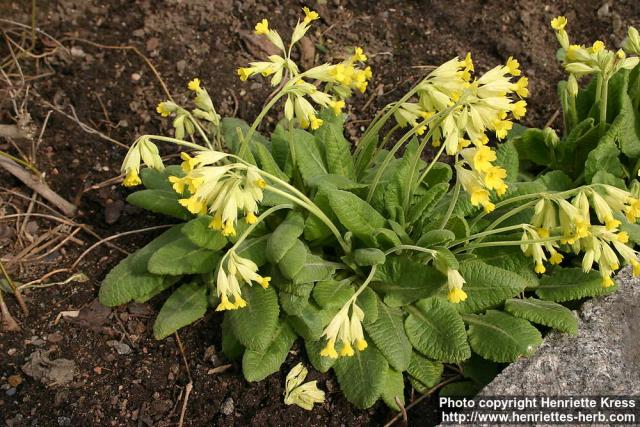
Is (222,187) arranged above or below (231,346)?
above

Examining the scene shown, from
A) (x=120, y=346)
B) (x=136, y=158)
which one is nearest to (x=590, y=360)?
(x=136, y=158)

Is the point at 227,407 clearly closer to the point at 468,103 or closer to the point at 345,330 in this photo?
the point at 345,330

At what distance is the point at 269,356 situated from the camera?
3.32m

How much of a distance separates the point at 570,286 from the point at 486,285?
0.45 meters

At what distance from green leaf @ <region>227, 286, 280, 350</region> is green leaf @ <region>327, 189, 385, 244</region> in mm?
527

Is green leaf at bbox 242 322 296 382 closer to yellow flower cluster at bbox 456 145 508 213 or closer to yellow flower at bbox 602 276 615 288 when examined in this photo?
yellow flower cluster at bbox 456 145 508 213

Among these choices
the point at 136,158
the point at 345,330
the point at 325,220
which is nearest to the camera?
the point at 345,330

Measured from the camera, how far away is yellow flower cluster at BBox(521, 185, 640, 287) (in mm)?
2812

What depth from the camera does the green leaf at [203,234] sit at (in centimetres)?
330

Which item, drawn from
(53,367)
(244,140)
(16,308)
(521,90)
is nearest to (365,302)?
(244,140)

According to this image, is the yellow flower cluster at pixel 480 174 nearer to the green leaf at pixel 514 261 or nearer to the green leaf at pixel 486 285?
the green leaf at pixel 486 285

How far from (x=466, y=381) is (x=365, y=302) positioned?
2.21 feet

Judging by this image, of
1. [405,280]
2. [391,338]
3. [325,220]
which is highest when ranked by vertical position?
[325,220]

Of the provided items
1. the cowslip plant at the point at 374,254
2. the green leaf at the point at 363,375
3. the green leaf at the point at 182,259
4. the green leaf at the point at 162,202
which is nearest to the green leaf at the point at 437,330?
the cowslip plant at the point at 374,254
